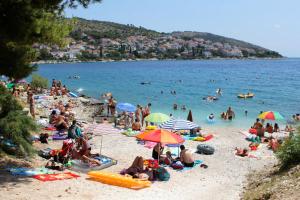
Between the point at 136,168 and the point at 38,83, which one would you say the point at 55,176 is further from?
the point at 38,83

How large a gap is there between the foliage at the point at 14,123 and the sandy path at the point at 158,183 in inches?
53.1

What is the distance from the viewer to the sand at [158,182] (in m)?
10.4

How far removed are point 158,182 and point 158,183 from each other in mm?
117

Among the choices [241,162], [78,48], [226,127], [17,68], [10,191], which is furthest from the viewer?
[78,48]

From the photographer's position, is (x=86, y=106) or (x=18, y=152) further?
(x=86, y=106)

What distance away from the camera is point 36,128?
42.0 ft

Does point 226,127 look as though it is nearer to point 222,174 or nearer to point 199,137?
point 199,137

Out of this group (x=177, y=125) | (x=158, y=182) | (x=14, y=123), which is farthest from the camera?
(x=177, y=125)

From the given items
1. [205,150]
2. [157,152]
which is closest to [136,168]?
[157,152]

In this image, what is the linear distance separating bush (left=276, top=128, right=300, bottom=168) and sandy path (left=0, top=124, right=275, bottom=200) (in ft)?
5.33

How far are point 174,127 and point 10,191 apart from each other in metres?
10.1

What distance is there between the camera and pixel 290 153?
12016 mm

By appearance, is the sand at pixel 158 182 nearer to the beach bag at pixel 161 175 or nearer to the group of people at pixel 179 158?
the beach bag at pixel 161 175

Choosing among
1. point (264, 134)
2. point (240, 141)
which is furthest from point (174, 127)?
point (264, 134)
